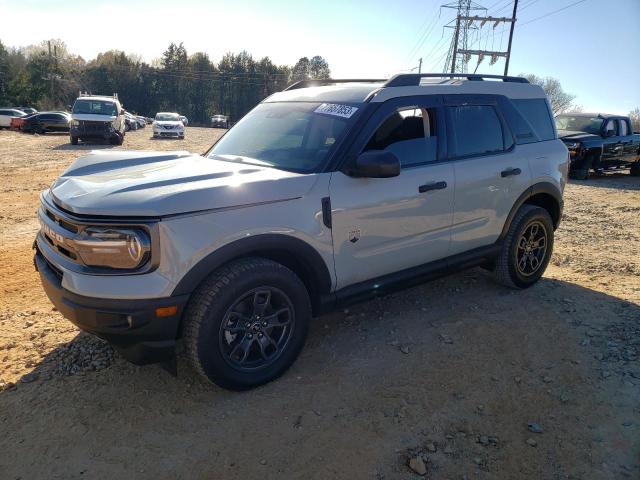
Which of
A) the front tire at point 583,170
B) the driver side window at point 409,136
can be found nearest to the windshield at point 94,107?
the front tire at point 583,170

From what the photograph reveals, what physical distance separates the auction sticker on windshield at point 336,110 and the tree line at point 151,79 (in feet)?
200

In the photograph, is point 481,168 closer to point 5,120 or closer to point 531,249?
point 531,249

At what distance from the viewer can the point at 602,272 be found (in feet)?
18.2

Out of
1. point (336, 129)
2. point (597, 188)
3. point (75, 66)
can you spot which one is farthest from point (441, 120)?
point (75, 66)

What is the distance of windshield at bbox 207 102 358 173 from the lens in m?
3.50

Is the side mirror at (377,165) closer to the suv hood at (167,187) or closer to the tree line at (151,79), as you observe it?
the suv hood at (167,187)

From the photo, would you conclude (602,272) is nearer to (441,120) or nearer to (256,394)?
(441,120)

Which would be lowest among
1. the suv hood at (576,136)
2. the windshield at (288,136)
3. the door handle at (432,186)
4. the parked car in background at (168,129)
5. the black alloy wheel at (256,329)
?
the black alloy wheel at (256,329)

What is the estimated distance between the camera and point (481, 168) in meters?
4.18

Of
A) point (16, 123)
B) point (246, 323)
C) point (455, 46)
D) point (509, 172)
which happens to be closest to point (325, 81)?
point (509, 172)

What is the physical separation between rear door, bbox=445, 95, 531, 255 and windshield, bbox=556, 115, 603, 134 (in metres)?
11.2

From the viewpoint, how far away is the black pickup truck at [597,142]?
43.8 ft

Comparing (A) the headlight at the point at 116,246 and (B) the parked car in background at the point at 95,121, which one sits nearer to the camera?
(A) the headlight at the point at 116,246

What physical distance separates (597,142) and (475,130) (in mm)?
11201
